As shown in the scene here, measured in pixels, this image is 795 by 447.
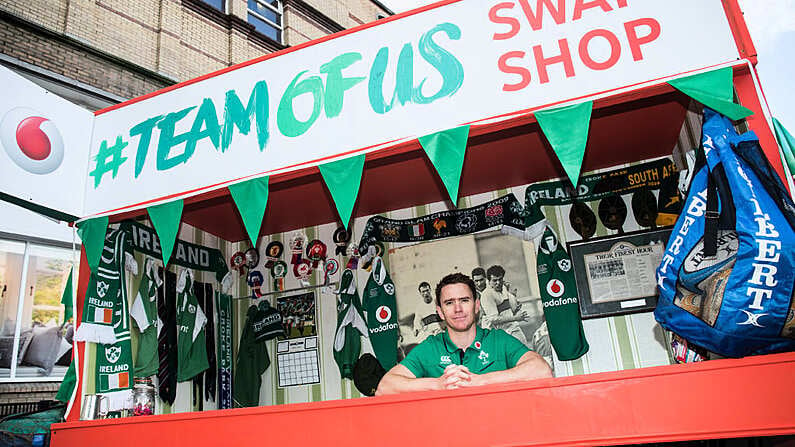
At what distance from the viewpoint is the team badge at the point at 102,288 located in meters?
3.82

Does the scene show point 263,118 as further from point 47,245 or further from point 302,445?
point 47,245

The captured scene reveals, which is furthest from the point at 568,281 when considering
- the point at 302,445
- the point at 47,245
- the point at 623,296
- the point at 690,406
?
the point at 47,245

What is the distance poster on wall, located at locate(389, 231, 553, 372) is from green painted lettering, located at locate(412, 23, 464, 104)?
1810 millimetres

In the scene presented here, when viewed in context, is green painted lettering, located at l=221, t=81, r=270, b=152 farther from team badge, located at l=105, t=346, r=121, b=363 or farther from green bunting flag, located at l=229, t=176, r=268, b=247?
team badge, located at l=105, t=346, r=121, b=363

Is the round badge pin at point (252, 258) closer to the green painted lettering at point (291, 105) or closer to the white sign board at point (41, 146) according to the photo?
the white sign board at point (41, 146)

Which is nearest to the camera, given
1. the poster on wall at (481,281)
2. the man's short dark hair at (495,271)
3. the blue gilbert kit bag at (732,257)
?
the blue gilbert kit bag at (732,257)

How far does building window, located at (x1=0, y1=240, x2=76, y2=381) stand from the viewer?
5.57m

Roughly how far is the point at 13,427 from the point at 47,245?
106 inches

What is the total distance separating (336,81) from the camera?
3.27 m

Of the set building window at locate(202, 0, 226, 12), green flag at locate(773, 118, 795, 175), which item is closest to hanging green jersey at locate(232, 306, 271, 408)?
green flag at locate(773, 118, 795, 175)

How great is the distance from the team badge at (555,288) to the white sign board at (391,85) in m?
1.81

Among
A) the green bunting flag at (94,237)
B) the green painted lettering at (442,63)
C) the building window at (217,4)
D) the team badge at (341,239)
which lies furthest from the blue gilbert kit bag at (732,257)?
the building window at (217,4)

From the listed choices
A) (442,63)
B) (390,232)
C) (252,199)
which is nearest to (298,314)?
(390,232)

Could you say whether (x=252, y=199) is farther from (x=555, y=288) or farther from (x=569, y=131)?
(x=555, y=288)
